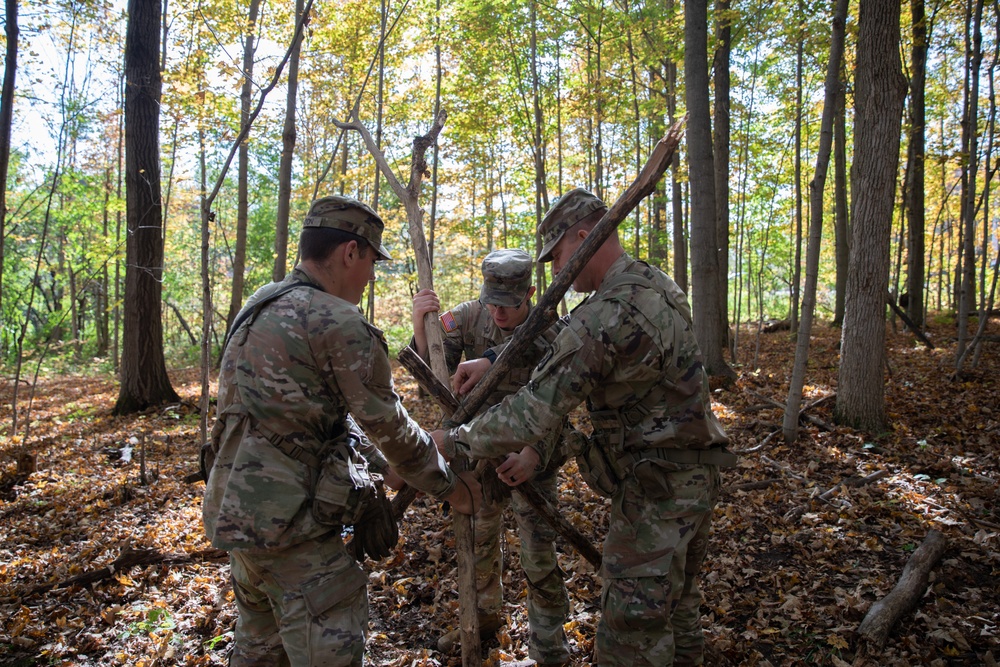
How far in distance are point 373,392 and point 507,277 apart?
1537 mm

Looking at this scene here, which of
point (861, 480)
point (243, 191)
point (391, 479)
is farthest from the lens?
point (243, 191)

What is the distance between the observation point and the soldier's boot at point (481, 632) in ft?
12.0

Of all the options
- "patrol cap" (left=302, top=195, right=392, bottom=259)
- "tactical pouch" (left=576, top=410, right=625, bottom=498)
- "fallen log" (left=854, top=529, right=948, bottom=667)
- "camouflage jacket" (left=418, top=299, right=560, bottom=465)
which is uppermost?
"patrol cap" (left=302, top=195, right=392, bottom=259)

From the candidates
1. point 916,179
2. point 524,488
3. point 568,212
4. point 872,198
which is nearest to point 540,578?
point 524,488

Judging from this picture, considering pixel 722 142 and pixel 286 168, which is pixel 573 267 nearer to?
pixel 286 168

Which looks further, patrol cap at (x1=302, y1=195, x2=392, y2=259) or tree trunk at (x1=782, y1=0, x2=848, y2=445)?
tree trunk at (x1=782, y1=0, x2=848, y2=445)

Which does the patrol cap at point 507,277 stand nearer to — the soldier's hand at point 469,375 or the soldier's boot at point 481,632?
the soldier's hand at point 469,375

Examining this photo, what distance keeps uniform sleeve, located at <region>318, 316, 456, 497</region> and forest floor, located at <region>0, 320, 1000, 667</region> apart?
1882 mm

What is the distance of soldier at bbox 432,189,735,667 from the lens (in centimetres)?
254

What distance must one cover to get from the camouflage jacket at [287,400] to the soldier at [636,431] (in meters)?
0.69

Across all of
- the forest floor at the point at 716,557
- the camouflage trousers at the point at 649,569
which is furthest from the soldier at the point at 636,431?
the forest floor at the point at 716,557

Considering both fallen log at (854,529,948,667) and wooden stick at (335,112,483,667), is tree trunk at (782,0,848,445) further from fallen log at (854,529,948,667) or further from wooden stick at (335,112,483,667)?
wooden stick at (335,112,483,667)

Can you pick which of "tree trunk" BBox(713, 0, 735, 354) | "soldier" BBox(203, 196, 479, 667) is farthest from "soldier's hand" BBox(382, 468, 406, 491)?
"tree trunk" BBox(713, 0, 735, 354)

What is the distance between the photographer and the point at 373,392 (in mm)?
2324
